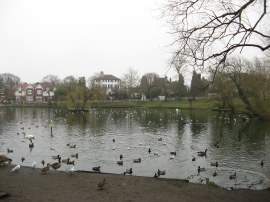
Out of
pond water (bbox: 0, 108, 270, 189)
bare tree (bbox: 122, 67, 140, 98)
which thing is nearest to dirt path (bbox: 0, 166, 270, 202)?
pond water (bbox: 0, 108, 270, 189)

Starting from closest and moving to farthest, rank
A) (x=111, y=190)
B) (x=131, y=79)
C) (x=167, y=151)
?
(x=111, y=190), (x=167, y=151), (x=131, y=79)

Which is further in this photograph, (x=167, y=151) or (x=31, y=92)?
(x=31, y=92)

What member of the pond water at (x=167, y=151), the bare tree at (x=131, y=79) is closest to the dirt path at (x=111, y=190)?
the pond water at (x=167, y=151)

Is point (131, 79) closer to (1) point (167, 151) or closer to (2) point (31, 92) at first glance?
(2) point (31, 92)

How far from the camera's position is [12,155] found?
82.9 feet

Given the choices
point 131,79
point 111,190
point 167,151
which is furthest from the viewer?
point 131,79

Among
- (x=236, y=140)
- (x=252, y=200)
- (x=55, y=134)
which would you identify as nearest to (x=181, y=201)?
(x=252, y=200)

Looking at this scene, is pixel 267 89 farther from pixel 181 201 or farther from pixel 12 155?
pixel 181 201

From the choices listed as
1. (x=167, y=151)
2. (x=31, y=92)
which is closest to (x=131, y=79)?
(x=31, y=92)

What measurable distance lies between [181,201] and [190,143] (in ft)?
64.8

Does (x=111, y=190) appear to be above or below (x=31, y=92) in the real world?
below

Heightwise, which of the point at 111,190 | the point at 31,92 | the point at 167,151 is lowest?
the point at 167,151

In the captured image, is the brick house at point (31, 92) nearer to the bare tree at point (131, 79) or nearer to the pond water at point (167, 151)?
the bare tree at point (131, 79)

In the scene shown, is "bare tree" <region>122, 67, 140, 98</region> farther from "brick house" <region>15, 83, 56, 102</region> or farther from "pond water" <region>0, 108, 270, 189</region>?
"pond water" <region>0, 108, 270, 189</region>
